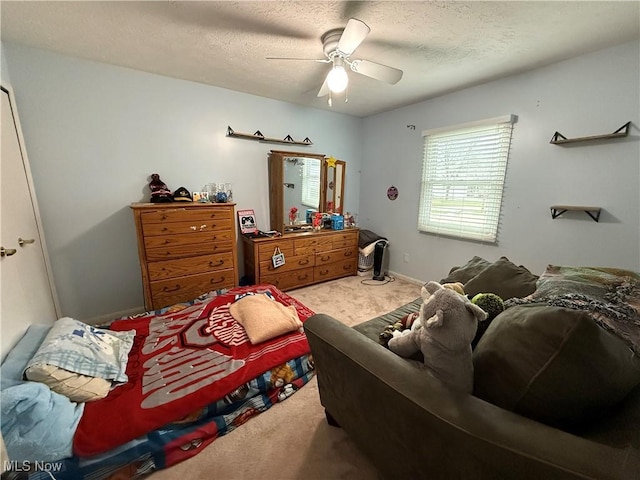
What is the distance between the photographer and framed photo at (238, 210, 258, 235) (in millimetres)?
3219

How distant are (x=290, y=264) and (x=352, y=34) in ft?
7.84

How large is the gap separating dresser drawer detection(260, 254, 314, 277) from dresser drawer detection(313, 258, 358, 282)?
0.61 ft

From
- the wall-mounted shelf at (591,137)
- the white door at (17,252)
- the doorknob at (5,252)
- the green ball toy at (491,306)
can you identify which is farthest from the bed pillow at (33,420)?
the wall-mounted shelf at (591,137)

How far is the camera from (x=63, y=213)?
230cm

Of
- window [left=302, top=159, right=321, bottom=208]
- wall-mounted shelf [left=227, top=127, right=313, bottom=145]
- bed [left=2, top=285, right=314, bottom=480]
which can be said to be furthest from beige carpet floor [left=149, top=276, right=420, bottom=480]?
wall-mounted shelf [left=227, top=127, right=313, bottom=145]

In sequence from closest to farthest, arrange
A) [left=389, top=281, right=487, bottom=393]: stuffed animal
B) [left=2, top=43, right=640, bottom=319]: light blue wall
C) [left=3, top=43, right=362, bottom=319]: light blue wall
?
1. [left=389, top=281, right=487, bottom=393]: stuffed animal
2. [left=2, top=43, right=640, bottom=319]: light blue wall
3. [left=3, top=43, right=362, bottom=319]: light blue wall

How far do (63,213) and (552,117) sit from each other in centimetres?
453

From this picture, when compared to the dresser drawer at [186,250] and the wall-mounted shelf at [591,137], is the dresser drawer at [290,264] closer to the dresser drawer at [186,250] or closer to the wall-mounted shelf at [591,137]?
the dresser drawer at [186,250]

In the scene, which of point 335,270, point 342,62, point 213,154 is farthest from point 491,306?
point 213,154

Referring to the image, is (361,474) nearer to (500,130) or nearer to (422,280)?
(422,280)

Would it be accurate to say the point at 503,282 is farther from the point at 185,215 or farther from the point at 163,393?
the point at 185,215

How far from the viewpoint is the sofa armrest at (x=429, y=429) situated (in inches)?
22.5

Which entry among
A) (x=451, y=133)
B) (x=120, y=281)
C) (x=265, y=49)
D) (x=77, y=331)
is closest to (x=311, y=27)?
(x=265, y=49)

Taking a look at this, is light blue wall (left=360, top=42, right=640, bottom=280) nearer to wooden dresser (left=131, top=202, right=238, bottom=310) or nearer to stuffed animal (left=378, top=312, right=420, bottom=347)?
stuffed animal (left=378, top=312, right=420, bottom=347)
